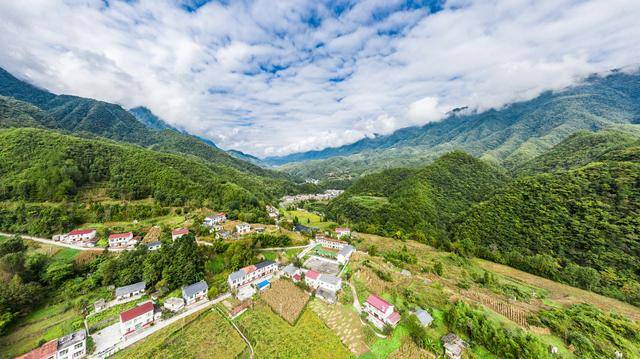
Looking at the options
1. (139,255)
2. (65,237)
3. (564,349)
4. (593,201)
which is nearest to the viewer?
(564,349)

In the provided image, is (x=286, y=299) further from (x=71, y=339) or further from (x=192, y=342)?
(x=71, y=339)

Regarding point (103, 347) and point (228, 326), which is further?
point (228, 326)

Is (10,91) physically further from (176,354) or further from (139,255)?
(176,354)

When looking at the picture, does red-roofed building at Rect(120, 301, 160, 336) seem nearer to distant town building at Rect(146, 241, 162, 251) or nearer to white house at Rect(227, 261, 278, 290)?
white house at Rect(227, 261, 278, 290)

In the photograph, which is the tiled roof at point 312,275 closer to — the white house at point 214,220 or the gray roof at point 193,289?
the gray roof at point 193,289

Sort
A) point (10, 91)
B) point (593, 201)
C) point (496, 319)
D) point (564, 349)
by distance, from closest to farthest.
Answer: point (564, 349) < point (496, 319) < point (593, 201) < point (10, 91)

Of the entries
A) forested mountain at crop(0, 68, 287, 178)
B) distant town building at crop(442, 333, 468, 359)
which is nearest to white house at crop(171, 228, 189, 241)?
distant town building at crop(442, 333, 468, 359)

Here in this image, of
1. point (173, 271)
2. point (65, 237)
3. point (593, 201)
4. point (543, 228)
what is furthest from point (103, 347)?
point (593, 201)
